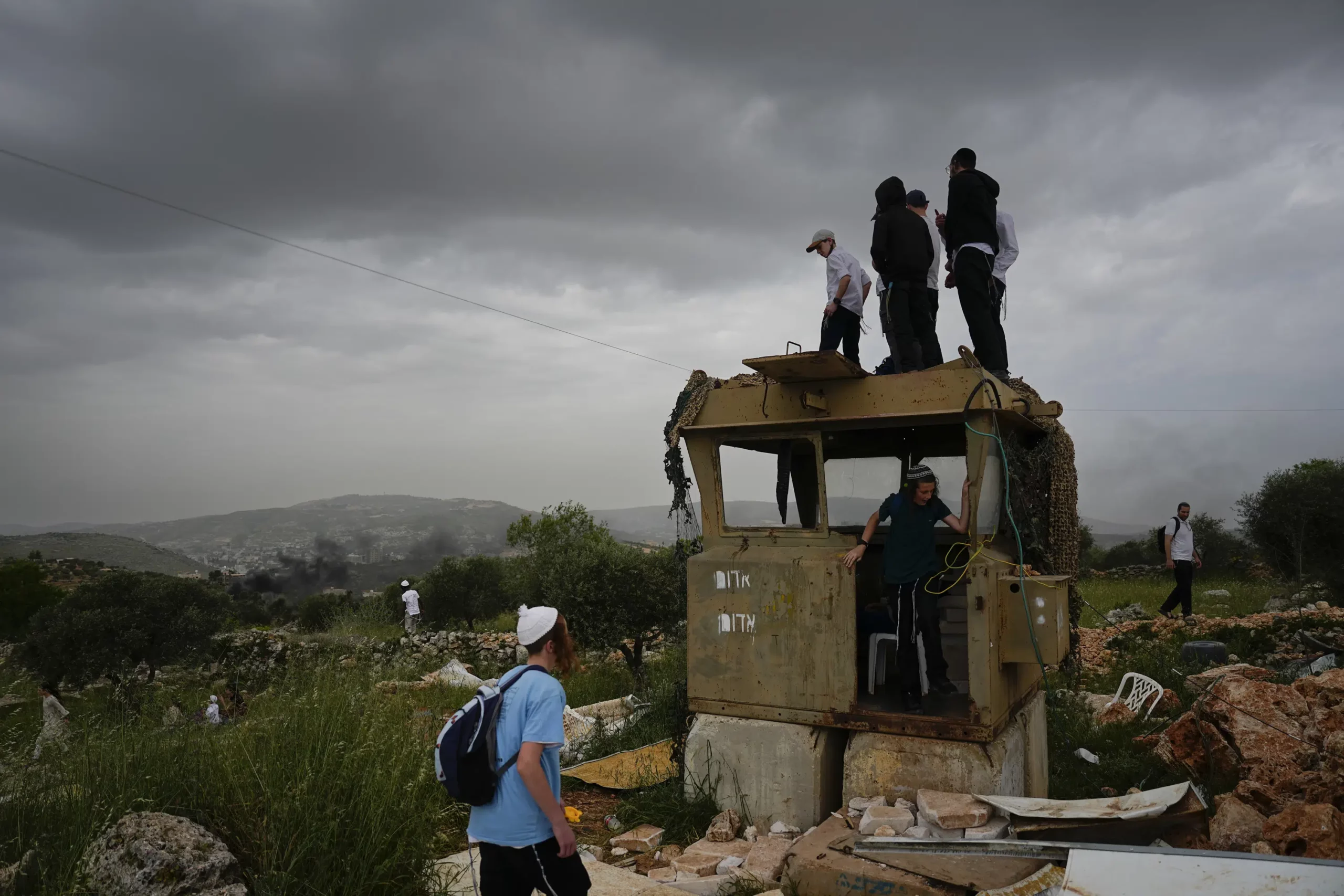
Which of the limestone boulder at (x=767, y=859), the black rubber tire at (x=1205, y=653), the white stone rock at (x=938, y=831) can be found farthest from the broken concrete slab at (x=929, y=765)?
the black rubber tire at (x=1205, y=653)

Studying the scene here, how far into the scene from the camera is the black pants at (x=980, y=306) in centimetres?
753

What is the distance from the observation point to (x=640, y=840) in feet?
21.0

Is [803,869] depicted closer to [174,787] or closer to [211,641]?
[174,787]

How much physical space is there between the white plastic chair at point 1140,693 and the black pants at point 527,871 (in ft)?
24.7

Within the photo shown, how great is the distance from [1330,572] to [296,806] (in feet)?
73.4

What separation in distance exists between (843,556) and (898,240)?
281cm

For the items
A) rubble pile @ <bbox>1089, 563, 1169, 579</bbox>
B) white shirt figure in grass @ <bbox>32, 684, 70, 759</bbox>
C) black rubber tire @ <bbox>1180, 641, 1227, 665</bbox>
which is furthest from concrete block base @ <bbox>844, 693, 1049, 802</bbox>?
rubble pile @ <bbox>1089, 563, 1169, 579</bbox>

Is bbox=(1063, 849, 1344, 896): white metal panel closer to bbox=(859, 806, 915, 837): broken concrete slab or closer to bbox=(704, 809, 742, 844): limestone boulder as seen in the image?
bbox=(859, 806, 915, 837): broken concrete slab

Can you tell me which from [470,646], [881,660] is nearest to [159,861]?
[881,660]

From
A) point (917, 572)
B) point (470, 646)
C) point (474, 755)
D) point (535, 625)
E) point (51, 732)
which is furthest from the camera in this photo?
point (470, 646)

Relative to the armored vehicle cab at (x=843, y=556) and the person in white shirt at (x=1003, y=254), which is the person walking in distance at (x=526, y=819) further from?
the person in white shirt at (x=1003, y=254)

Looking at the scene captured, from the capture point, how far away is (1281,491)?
2227 cm

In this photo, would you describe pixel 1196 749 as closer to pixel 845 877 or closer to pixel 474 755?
pixel 845 877

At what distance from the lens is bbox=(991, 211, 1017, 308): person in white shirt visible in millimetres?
7840
